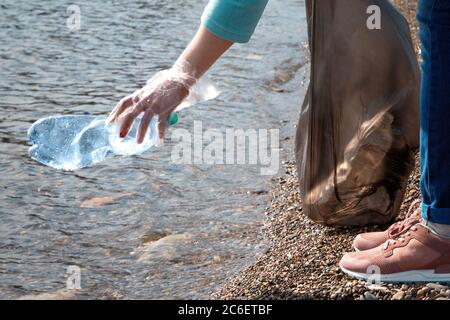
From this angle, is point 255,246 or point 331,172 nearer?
point 331,172

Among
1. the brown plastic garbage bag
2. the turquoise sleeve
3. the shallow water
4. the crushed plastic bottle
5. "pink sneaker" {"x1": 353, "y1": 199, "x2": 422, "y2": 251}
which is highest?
the turquoise sleeve

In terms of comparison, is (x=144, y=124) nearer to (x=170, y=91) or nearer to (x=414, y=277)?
(x=170, y=91)

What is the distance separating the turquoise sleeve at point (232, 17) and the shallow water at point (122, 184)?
3.56 feet

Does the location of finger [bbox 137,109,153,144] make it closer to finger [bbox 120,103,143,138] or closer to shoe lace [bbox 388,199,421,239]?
finger [bbox 120,103,143,138]

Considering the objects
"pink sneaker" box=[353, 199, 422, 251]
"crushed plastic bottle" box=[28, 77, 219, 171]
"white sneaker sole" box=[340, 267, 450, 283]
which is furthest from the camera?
"crushed plastic bottle" box=[28, 77, 219, 171]

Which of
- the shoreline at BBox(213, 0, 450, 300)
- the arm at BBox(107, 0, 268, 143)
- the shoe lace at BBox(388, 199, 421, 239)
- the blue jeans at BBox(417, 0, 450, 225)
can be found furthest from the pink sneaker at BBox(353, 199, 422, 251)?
the arm at BBox(107, 0, 268, 143)

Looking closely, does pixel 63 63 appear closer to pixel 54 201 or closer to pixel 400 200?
pixel 54 201

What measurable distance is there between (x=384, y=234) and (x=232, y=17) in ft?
2.89

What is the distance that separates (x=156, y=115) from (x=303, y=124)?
61 centimetres

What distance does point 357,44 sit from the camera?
2.73 m

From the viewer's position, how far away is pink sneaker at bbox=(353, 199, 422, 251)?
2694mm

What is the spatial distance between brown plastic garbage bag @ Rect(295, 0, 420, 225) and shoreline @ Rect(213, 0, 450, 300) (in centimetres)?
22
